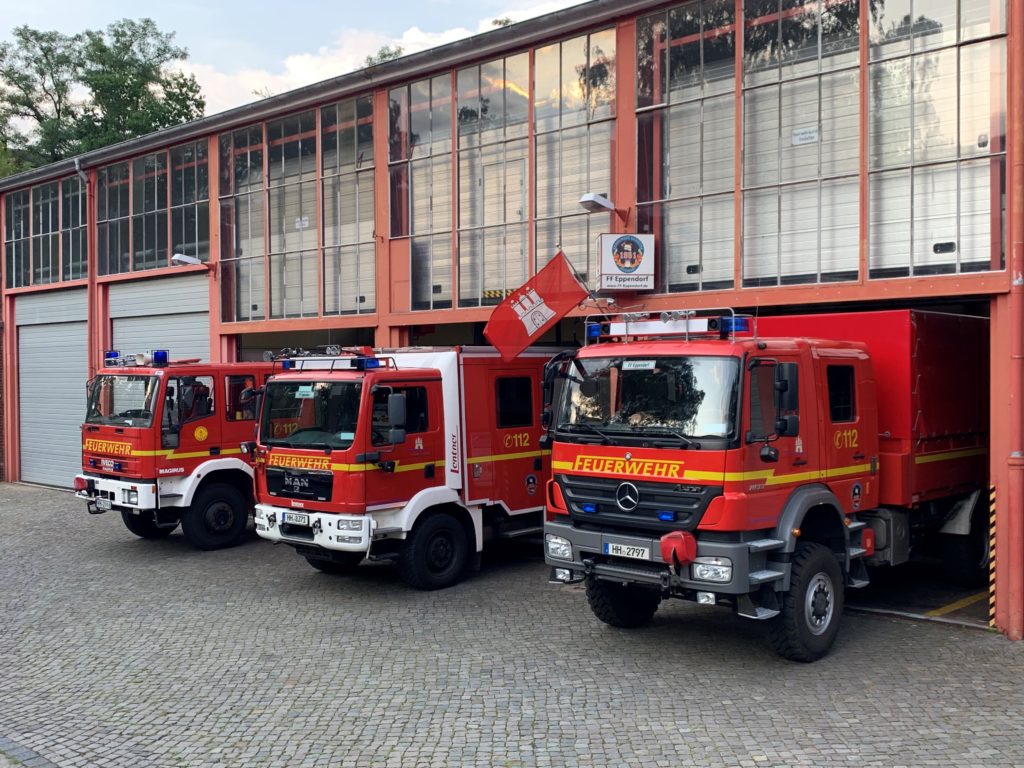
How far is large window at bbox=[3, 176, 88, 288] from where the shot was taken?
20.7 meters

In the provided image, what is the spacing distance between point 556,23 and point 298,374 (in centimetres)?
582

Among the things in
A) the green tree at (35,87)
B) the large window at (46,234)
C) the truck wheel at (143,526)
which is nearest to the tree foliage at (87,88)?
the green tree at (35,87)

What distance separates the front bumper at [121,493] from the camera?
12133mm

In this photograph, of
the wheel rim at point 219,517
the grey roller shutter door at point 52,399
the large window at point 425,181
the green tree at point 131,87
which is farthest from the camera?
the green tree at point 131,87

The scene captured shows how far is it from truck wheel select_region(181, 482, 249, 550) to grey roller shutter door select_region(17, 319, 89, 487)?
8846 mm

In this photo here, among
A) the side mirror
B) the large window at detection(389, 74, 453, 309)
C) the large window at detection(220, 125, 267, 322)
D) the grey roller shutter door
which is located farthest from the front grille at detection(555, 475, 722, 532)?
the grey roller shutter door

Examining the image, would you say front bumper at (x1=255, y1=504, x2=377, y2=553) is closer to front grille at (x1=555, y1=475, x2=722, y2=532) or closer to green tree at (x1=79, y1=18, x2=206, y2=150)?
front grille at (x1=555, y1=475, x2=722, y2=532)

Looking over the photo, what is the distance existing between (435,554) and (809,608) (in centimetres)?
432

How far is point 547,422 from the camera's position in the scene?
8461mm

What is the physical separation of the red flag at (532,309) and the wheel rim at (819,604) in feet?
14.5

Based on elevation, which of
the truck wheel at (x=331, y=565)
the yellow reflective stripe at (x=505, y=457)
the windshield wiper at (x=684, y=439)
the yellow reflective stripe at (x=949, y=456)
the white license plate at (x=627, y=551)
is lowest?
the truck wheel at (x=331, y=565)

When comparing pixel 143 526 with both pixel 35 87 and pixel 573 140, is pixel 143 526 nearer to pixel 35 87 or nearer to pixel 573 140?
pixel 573 140

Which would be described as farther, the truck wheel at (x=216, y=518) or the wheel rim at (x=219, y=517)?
the wheel rim at (x=219, y=517)

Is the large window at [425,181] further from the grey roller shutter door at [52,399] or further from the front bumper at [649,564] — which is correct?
the grey roller shutter door at [52,399]
